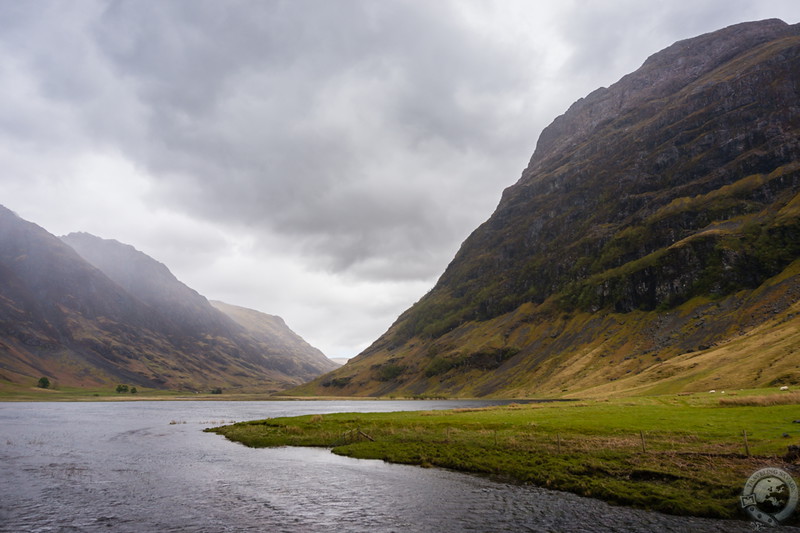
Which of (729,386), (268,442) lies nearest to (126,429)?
(268,442)

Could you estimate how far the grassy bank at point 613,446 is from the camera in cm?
3216

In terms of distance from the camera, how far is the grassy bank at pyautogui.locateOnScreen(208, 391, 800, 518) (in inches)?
1266

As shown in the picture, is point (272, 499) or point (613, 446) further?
point (613, 446)

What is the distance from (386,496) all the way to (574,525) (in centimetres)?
1515

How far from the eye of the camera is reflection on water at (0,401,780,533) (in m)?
28.2

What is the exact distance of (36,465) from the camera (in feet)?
165

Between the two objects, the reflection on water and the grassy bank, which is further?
the grassy bank

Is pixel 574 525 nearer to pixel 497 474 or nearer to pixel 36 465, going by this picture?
pixel 497 474

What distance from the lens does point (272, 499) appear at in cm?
3559

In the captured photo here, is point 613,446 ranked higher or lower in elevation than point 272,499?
higher

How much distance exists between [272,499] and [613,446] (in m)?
34.5

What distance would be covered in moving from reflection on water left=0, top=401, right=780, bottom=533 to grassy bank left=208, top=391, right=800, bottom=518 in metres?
2.50

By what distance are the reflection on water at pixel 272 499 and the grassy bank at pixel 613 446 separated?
2503 mm

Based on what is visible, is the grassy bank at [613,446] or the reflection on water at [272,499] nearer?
the reflection on water at [272,499]
